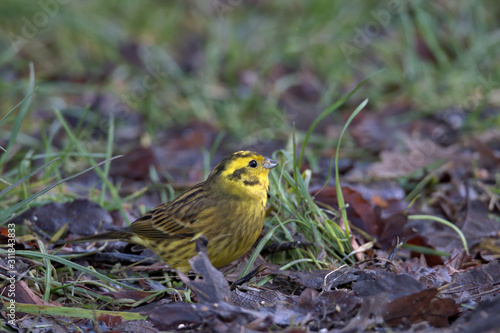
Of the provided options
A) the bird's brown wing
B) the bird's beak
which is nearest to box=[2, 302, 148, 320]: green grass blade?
the bird's brown wing

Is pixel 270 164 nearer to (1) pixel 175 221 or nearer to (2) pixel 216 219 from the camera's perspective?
(2) pixel 216 219

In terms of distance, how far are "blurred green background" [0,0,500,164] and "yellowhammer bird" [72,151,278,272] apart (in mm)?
2267

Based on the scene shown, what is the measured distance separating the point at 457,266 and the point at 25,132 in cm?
461

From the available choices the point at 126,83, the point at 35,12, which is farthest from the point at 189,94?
the point at 35,12

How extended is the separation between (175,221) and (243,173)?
51 cm

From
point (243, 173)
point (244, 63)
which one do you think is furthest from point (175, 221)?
point (244, 63)

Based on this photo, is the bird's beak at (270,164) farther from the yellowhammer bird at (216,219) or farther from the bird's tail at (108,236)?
the bird's tail at (108,236)

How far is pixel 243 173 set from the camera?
12.2 ft

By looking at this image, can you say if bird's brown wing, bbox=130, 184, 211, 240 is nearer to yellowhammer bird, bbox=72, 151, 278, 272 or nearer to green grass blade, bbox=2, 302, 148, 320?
yellowhammer bird, bbox=72, 151, 278, 272

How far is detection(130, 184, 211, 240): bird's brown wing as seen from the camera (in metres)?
3.66

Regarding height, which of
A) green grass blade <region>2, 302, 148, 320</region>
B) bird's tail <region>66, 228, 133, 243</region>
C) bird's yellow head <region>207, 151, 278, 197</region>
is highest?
bird's yellow head <region>207, 151, 278, 197</region>

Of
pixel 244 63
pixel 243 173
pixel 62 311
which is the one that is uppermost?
pixel 244 63

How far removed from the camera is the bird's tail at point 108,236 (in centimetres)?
360

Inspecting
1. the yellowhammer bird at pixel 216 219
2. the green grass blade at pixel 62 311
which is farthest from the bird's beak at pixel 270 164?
the green grass blade at pixel 62 311
